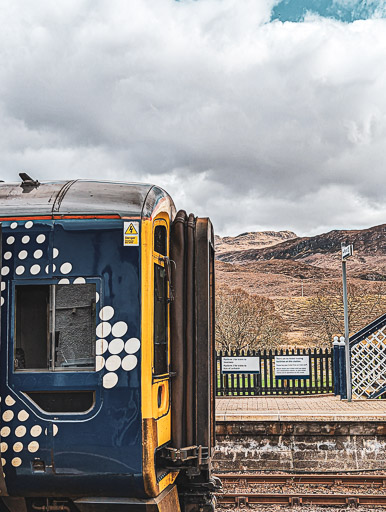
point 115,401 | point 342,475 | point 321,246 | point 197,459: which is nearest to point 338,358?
point 342,475

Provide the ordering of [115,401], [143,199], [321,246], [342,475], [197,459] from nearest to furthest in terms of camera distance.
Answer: [115,401] < [143,199] < [197,459] < [342,475] < [321,246]

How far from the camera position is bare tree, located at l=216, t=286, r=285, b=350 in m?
24.5

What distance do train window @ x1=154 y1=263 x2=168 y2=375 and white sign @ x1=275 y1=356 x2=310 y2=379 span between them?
401 inches

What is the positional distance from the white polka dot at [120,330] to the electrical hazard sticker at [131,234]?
60 cm

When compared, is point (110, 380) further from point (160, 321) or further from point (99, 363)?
point (160, 321)

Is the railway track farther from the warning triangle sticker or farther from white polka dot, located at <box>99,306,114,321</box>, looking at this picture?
the warning triangle sticker

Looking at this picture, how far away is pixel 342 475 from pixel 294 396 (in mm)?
5150

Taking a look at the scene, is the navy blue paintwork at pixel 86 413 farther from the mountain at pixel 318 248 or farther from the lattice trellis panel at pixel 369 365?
the mountain at pixel 318 248

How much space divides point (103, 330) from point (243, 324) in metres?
20.8

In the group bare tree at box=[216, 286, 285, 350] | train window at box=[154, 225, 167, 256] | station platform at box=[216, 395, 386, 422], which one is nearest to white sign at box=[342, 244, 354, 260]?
station platform at box=[216, 395, 386, 422]

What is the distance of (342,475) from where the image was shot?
9.57 m

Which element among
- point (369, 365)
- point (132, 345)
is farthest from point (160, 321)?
point (369, 365)

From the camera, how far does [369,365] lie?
13688mm

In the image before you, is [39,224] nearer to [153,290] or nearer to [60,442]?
[153,290]
